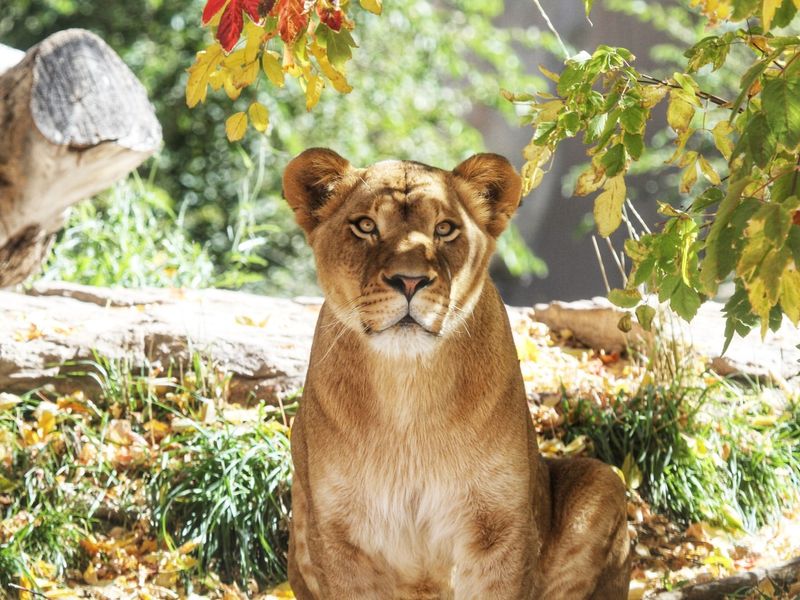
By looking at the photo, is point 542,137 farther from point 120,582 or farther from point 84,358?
point 84,358

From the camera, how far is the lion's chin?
3.06 metres

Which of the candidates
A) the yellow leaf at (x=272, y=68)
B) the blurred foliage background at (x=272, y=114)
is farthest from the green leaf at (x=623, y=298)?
the blurred foliage background at (x=272, y=114)

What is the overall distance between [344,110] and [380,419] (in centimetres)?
810

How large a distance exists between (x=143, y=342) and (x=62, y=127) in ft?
3.57

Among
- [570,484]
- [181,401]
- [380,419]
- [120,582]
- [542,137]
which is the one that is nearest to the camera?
[542,137]

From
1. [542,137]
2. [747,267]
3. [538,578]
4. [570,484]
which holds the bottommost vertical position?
[538,578]

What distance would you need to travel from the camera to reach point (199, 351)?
530 cm

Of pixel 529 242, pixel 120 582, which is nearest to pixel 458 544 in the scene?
pixel 120 582

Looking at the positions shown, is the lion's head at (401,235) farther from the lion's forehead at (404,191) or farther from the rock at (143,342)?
the rock at (143,342)

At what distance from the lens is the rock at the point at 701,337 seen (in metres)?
5.61

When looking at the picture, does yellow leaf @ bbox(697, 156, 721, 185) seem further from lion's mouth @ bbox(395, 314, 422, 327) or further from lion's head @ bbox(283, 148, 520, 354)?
lion's mouth @ bbox(395, 314, 422, 327)

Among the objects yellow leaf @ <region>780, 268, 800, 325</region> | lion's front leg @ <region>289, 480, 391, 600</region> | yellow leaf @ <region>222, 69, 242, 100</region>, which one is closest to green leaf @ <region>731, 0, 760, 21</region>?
yellow leaf @ <region>780, 268, 800, 325</region>

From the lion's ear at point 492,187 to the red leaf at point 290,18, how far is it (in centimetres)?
71

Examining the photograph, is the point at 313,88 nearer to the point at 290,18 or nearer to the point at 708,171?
the point at 290,18
